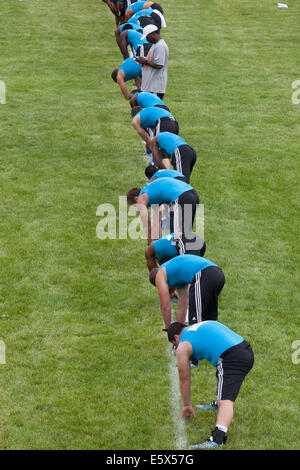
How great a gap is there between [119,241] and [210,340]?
5.62 meters

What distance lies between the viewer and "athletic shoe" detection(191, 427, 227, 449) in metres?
7.80

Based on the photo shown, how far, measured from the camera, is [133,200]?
38.2ft

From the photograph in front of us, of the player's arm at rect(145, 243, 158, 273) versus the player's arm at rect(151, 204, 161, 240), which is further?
the player's arm at rect(151, 204, 161, 240)

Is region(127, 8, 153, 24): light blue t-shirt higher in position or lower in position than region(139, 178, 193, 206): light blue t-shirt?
higher

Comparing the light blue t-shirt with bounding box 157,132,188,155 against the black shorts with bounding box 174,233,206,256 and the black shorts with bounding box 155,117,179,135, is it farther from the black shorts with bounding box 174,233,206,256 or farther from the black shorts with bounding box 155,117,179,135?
the black shorts with bounding box 174,233,206,256

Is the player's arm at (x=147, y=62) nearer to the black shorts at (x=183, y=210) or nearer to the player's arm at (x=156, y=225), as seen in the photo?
the player's arm at (x=156, y=225)

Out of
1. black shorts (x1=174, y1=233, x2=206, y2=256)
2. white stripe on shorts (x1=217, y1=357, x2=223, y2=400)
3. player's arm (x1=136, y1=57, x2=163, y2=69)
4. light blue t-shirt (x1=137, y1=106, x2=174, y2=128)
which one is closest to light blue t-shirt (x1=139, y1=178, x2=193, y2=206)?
black shorts (x1=174, y1=233, x2=206, y2=256)

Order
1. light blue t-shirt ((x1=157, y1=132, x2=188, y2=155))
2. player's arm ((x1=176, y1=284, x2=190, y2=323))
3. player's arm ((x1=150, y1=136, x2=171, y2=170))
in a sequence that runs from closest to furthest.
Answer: player's arm ((x1=176, y1=284, x2=190, y2=323))
light blue t-shirt ((x1=157, y1=132, x2=188, y2=155))
player's arm ((x1=150, y1=136, x2=171, y2=170))

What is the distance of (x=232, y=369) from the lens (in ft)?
26.2

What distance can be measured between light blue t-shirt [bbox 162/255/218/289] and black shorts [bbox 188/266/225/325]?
0.28ft

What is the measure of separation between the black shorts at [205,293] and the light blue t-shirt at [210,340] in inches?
40.9

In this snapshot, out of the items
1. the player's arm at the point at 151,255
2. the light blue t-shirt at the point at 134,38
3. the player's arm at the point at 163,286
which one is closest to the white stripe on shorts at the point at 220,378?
the player's arm at the point at 163,286

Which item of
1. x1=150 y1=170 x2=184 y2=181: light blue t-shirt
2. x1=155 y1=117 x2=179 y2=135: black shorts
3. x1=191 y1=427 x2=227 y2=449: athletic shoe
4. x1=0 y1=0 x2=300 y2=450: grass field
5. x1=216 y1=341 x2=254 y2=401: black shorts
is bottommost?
x1=0 y1=0 x2=300 y2=450: grass field

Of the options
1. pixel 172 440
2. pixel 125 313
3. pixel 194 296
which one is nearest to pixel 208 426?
pixel 172 440
